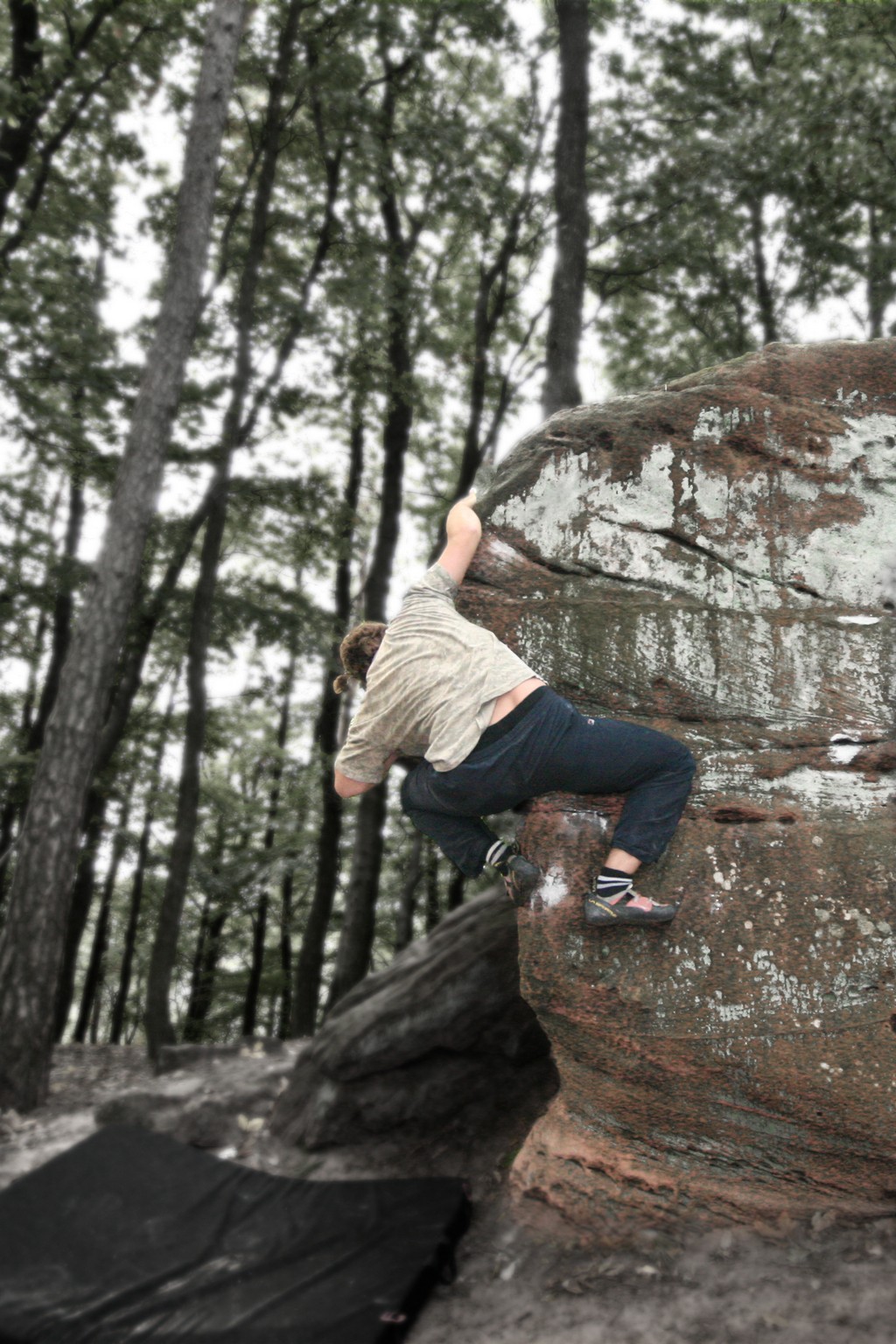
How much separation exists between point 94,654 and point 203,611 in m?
2.70

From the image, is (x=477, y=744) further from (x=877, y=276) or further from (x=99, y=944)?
(x=99, y=944)

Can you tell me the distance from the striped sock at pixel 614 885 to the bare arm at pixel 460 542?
1.47 m

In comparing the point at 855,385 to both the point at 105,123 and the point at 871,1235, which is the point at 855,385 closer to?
the point at 871,1235

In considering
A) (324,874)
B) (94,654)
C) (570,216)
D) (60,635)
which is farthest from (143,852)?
(570,216)

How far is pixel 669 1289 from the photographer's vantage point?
12.0 feet

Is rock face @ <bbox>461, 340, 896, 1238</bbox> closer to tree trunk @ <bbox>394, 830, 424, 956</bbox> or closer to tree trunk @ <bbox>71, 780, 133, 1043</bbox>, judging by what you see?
tree trunk @ <bbox>394, 830, 424, 956</bbox>

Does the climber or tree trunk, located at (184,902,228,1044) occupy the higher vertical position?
the climber

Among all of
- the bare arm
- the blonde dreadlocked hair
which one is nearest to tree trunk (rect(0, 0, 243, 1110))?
the blonde dreadlocked hair

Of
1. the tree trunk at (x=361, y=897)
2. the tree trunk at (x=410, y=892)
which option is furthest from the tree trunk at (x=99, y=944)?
the tree trunk at (x=361, y=897)

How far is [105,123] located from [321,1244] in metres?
13.1

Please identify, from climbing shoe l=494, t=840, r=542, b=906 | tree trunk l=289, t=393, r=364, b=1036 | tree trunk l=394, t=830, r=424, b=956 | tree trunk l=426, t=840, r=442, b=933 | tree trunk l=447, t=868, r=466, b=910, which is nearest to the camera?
climbing shoe l=494, t=840, r=542, b=906

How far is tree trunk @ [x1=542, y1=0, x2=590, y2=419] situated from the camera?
29.7 ft

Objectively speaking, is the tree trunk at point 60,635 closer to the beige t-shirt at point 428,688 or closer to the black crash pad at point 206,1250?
the black crash pad at point 206,1250

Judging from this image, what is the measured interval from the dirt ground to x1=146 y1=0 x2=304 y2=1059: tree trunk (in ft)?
19.8
